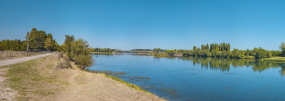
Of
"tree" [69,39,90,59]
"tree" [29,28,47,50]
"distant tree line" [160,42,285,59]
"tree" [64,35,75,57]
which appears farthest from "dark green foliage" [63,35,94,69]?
"distant tree line" [160,42,285,59]

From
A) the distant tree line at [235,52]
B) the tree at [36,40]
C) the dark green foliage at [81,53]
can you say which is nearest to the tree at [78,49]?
the dark green foliage at [81,53]

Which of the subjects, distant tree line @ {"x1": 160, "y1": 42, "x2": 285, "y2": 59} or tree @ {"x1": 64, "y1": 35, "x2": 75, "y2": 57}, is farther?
distant tree line @ {"x1": 160, "y1": 42, "x2": 285, "y2": 59}

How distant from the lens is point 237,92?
2514cm

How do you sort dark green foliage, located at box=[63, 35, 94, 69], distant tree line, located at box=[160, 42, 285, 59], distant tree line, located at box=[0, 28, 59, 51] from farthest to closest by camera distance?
1. distant tree line, located at box=[160, 42, 285, 59]
2. distant tree line, located at box=[0, 28, 59, 51]
3. dark green foliage, located at box=[63, 35, 94, 69]

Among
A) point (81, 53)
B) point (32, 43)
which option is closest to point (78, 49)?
point (81, 53)

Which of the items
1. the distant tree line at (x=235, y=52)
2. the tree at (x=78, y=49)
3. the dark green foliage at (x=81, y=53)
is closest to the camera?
the dark green foliage at (x=81, y=53)

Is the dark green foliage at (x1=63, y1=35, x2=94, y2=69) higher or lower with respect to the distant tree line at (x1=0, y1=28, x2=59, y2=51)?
lower

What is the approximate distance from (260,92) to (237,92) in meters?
3.51

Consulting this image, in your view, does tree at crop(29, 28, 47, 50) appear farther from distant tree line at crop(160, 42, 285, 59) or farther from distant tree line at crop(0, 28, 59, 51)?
distant tree line at crop(160, 42, 285, 59)

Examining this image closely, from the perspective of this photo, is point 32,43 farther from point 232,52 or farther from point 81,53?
point 232,52

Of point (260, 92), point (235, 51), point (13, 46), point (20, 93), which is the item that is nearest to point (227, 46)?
point (235, 51)

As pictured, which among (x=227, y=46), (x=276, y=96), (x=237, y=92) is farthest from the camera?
(x=227, y=46)

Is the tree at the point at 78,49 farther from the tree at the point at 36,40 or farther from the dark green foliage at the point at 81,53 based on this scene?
the tree at the point at 36,40

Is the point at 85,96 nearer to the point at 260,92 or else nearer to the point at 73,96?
the point at 73,96
